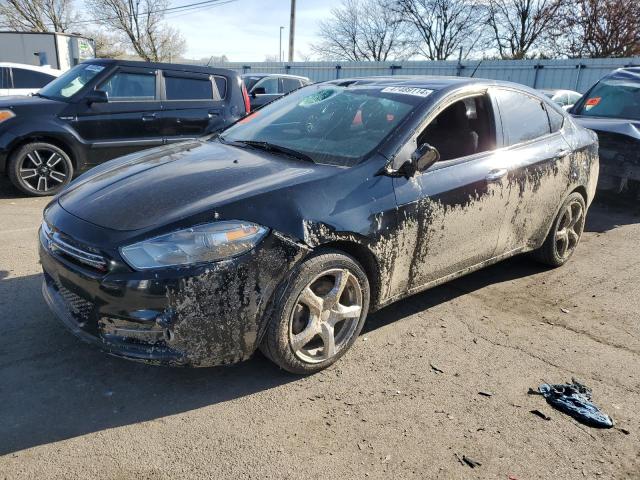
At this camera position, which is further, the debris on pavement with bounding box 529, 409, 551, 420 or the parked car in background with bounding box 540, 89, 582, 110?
the parked car in background with bounding box 540, 89, 582, 110

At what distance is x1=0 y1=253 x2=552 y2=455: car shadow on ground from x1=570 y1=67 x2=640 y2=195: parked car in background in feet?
18.5

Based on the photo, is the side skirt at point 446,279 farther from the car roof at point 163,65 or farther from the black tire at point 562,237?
the car roof at point 163,65

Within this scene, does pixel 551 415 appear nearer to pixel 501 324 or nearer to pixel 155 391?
pixel 501 324

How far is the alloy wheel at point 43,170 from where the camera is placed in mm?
6598

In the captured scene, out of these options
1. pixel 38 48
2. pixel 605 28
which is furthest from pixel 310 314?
pixel 605 28

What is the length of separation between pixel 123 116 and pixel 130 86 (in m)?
0.46

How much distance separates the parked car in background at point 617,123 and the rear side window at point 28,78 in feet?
35.0

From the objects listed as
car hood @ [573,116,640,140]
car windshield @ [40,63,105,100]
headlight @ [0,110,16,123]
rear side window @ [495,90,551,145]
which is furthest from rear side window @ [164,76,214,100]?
car hood @ [573,116,640,140]

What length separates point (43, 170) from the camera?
22.0ft

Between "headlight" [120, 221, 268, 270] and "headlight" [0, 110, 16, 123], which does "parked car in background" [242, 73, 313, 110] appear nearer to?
"headlight" [0, 110, 16, 123]

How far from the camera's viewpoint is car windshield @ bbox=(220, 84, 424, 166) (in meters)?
3.27

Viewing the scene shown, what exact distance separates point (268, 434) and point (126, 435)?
67 cm

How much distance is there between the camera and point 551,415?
2721mm

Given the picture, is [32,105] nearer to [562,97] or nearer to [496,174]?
[496,174]
